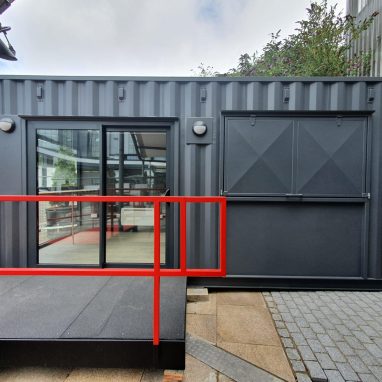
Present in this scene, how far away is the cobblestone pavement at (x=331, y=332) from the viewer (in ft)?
6.02

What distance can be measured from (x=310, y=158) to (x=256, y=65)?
274 inches

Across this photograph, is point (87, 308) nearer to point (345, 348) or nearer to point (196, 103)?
point (345, 348)

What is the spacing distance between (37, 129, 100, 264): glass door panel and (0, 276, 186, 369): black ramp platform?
784 millimetres

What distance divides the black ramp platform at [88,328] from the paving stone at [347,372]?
119 cm

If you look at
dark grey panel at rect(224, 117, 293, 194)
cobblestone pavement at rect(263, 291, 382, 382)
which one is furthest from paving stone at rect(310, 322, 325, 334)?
dark grey panel at rect(224, 117, 293, 194)

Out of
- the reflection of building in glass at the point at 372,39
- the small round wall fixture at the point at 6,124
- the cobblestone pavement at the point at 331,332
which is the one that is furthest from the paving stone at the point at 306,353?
the reflection of building in glass at the point at 372,39

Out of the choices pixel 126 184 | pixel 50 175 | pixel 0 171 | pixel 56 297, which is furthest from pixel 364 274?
pixel 0 171

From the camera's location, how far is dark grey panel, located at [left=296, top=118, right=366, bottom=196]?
9.98 feet

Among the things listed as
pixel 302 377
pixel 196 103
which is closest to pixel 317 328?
pixel 302 377

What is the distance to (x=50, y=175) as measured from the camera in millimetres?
3271

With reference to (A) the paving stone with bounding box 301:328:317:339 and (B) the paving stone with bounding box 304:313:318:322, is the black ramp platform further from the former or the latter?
(B) the paving stone with bounding box 304:313:318:322

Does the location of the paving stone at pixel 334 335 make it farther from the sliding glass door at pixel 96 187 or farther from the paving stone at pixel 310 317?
the sliding glass door at pixel 96 187

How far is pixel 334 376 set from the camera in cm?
178

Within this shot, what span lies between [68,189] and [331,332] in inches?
135
